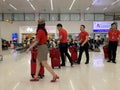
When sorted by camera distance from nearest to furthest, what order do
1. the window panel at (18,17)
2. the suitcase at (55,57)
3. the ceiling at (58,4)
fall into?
the suitcase at (55,57)
the ceiling at (58,4)
the window panel at (18,17)

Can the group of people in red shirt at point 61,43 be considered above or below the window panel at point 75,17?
below

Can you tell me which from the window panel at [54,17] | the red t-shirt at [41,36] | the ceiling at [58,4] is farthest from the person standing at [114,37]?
the window panel at [54,17]

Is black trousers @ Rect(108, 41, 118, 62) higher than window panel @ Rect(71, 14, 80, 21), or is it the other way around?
window panel @ Rect(71, 14, 80, 21)

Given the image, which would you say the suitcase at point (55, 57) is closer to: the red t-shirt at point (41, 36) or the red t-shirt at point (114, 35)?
the red t-shirt at point (41, 36)

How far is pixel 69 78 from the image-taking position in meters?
5.91

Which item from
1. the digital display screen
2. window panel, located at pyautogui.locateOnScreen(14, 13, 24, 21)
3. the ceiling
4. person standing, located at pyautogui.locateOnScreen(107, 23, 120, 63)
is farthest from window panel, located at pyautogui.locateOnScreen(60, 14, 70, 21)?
person standing, located at pyautogui.locateOnScreen(107, 23, 120, 63)

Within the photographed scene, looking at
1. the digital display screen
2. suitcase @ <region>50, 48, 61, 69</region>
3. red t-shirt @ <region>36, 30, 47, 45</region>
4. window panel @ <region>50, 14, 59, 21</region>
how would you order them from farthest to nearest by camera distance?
1. window panel @ <region>50, 14, 59, 21</region>
2. the digital display screen
3. suitcase @ <region>50, 48, 61, 69</region>
4. red t-shirt @ <region>36, 30, 47, 45</region>

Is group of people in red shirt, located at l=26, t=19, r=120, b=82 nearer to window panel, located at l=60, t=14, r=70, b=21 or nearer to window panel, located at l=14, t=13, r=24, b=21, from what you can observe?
window panel, located at l=60, t=14, r=70, b=21

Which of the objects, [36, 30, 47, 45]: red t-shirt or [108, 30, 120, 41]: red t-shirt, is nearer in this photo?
[36, 30, 47, 45]: red t-shirt

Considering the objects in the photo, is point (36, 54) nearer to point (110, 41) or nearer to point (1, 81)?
point (1, 81)

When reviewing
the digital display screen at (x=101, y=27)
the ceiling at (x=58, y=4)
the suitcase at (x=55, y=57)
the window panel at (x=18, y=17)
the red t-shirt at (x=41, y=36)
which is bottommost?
the suitcase at (x=55, y=57)

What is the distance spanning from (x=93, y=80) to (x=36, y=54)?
148 centimetres

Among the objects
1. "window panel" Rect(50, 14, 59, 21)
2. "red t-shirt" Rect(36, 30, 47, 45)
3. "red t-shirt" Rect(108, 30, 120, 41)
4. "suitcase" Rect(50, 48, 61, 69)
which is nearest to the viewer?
"red t-shirt" Rect(36, 30, 47, 45)

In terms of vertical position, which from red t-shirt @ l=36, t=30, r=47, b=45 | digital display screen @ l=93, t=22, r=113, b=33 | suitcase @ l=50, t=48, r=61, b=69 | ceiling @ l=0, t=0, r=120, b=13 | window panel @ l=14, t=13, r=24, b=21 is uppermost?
ceiling @ l=0, t=0, r=120, b=13
